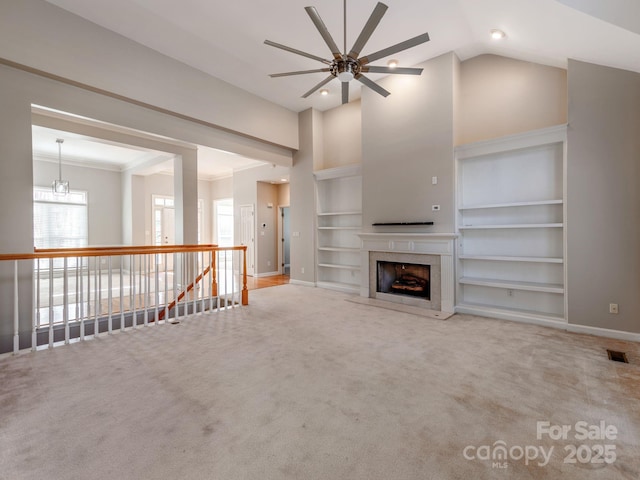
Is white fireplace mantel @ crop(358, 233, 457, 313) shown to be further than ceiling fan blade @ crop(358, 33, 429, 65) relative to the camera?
Yes

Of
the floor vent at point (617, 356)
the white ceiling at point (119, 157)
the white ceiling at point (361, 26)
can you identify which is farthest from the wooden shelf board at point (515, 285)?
the white ceiling at point (119, 157)

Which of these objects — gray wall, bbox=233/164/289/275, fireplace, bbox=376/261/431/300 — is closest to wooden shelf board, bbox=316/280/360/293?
fireplace, bbox=376/261/431/300

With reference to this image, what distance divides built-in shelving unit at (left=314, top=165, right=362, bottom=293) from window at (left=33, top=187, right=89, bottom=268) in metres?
6.84

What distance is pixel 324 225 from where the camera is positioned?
674 cm

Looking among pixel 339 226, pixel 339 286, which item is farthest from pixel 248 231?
pixel 339 286

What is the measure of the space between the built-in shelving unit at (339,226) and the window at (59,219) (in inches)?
269

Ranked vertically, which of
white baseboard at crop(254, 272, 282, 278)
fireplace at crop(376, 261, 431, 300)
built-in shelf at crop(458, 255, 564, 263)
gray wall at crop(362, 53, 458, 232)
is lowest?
white baseboard at crop(254, 272, 282, 278)

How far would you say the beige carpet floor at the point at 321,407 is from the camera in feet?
5.07

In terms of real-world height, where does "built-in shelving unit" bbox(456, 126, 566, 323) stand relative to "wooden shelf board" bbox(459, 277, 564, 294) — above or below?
above

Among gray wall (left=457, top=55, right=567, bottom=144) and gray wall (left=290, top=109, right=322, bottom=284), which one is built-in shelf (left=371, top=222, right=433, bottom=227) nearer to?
gray wall (left=457, top=55, right=567, bottom=144)

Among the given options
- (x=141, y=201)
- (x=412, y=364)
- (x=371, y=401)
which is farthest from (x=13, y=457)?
(x=141, y=201)

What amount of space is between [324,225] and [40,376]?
5151 mm

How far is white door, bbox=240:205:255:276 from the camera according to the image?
338 inches

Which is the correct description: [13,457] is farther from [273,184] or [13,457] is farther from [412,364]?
[273,184]
